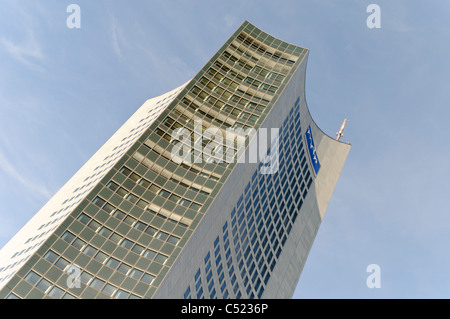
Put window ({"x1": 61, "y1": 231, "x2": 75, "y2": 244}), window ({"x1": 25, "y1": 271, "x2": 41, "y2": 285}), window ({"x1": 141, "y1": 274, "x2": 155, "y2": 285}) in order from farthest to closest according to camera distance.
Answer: window ({"x1": 61, "y1": 231, "x2": 75, "y2": 244}) < window ({"x1": 141, "y1": 274, "x2": 155, "y2": 285}) < window ({"x1": 25, "y1": 271, "x2": 41, "y2": 285})

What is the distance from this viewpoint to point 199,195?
65.9 m

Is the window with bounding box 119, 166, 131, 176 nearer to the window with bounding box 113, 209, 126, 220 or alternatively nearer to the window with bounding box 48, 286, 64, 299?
the window with bounding box 113, 209, 126, 220

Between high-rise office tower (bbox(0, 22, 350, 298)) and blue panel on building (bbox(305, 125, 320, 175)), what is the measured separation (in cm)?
27

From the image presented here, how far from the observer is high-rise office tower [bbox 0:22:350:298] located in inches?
2132

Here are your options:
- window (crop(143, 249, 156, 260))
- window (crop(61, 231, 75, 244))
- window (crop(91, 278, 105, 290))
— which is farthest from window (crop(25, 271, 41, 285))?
window (crop(143, 249, 156, 260))

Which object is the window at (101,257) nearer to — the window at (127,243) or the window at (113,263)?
the window at (113,263)

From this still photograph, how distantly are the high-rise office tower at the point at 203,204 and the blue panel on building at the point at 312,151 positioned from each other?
27 cm

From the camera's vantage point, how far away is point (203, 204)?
212 feet

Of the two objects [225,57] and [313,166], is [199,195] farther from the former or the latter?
[313,166]

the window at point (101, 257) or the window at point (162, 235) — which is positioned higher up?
the window at point (162, 235)

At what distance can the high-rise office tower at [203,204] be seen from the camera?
54.2 metres

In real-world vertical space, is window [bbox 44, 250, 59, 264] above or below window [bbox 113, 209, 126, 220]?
below

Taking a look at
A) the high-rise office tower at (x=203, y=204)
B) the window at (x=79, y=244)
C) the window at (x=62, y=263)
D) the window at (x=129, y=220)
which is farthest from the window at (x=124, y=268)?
the window at (x=129, y=220)

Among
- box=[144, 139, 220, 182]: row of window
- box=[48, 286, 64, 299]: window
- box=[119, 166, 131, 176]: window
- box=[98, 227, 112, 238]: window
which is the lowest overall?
box=[48, 286, 64, 299]: window
